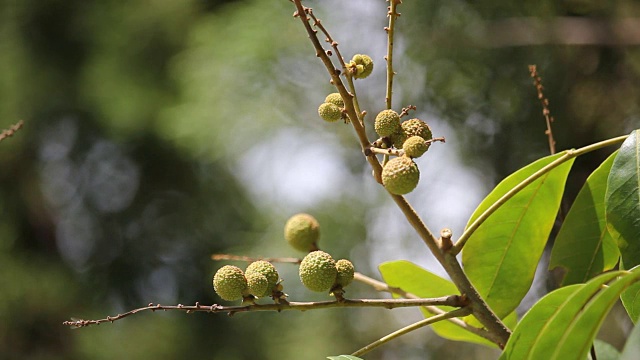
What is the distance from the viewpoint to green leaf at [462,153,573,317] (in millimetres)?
682

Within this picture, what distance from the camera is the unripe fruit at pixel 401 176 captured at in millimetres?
500

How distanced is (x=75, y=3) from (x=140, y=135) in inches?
23.8

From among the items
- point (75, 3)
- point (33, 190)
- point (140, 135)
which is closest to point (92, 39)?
point (75, 3)

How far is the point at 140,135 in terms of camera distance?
2.95m

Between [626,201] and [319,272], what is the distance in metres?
0.23

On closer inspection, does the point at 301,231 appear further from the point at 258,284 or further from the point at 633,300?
the point at 633,300

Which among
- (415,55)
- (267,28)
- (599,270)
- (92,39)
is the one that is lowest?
(599,270)

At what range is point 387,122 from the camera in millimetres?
535

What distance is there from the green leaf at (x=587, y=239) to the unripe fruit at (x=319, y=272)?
252 millimetres

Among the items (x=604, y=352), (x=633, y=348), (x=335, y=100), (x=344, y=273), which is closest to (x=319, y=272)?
(x=344, y=273)

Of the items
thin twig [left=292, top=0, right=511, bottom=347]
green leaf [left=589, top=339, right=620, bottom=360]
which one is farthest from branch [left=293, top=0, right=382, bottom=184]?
green leaf [left=589, top=339, right=620, bottom=360]

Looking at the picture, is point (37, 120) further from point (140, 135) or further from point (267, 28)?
point (267, 28)

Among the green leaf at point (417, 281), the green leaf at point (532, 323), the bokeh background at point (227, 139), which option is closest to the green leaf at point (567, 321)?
the green leaf at point (532, 323)

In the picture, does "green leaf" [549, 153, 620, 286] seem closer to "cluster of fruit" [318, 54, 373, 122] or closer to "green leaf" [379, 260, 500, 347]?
"green leaf" [379, 260, 500, 347]
